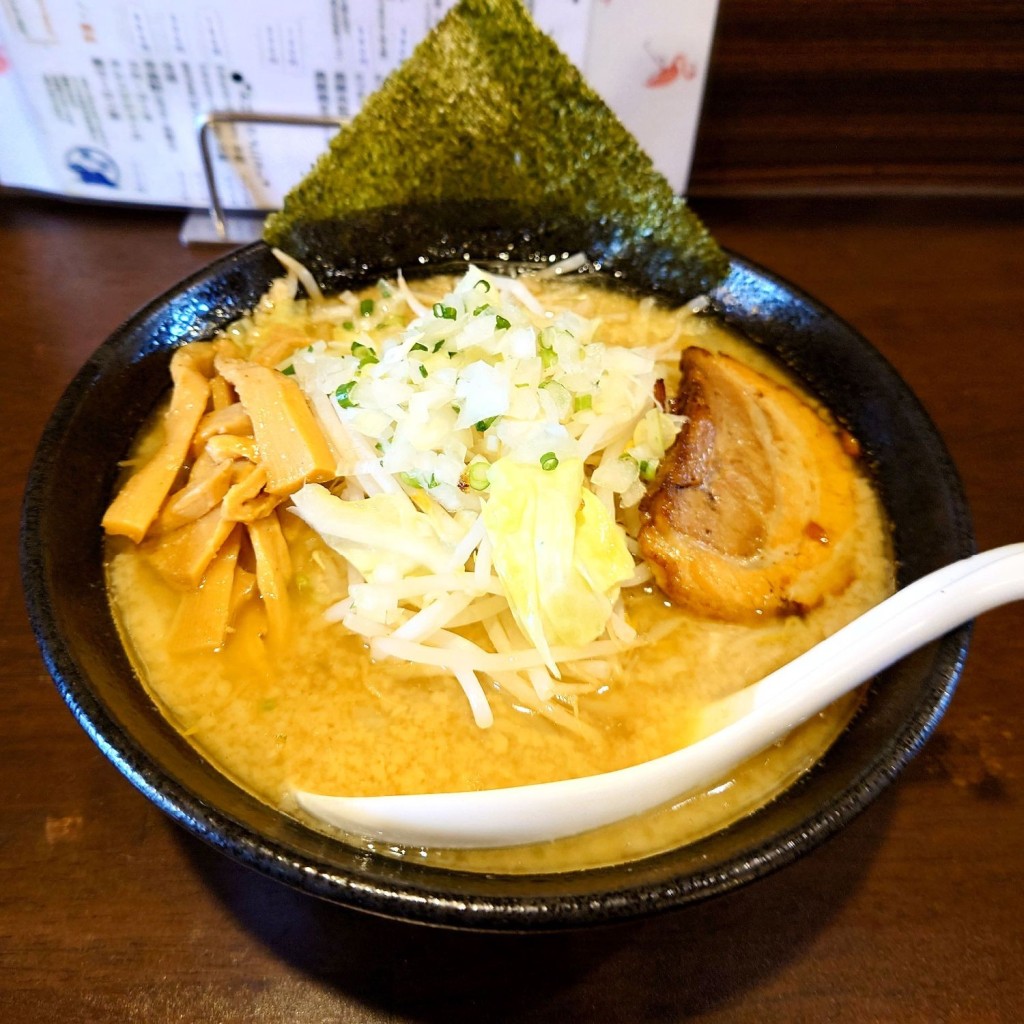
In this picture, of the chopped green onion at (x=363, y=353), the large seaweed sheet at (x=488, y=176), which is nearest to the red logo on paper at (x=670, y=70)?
the large seaweed sheet at (x=488, y=176)

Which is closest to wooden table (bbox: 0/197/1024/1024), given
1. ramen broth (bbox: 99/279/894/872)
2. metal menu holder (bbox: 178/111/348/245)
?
ramen broth (bbox: 99/279/894/872)

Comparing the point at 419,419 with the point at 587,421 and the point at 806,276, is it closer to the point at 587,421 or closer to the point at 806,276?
the point at 587,421

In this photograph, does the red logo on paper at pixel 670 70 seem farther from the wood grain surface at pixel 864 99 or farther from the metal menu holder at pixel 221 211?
the metal menu holder at pixel 221 211

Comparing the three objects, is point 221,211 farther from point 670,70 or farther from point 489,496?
point 489,496

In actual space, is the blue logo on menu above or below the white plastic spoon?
below

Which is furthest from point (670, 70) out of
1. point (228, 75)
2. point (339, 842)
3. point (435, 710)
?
point (339, 842)

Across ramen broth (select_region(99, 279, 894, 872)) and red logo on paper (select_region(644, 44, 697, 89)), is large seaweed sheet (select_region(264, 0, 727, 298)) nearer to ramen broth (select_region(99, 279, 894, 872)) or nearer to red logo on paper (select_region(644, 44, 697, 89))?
red logo on paper (select_region(644, 44, 697, 89))
